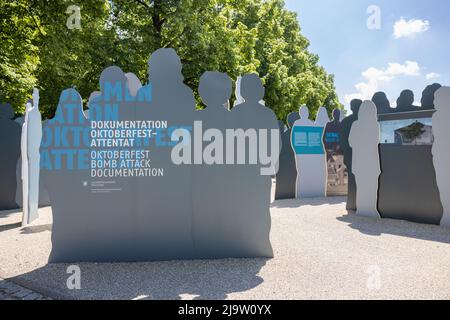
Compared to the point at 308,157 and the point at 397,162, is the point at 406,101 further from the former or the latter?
the point at 308,157

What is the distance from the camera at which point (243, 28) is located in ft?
53.5

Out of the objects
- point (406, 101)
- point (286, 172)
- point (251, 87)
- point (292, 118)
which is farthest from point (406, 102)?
point (251, 87)

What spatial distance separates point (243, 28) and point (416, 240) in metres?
13.0

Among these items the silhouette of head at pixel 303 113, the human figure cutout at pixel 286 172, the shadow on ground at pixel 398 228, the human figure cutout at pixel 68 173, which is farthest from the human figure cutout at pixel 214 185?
the silhouette of head at pixel 303 113

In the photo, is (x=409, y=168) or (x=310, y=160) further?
(x=310, y=160)

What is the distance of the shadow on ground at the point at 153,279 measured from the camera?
396 centimetres

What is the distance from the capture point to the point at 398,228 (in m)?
7.32

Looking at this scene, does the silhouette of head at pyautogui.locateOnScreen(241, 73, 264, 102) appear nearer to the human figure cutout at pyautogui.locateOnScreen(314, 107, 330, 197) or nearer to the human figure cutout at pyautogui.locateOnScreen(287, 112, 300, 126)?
the human figure cutout at pyautogui.locateOnScreen(287, 112, 300, 126)

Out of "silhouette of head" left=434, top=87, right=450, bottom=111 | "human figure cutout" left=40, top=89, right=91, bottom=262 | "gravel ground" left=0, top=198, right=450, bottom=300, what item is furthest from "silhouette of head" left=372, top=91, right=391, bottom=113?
"human figure cutout" left=40, top=89, right=91, bottom=262

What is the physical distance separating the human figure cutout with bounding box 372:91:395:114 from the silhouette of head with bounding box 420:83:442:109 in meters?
0.82

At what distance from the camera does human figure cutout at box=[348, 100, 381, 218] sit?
842 centimetres

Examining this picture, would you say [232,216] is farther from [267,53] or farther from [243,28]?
[267,53]

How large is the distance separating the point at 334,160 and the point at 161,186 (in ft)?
27.8
